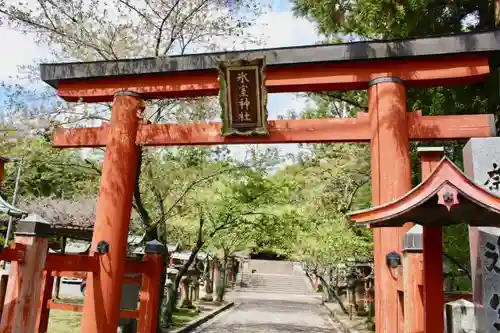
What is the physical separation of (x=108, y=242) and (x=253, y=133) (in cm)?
295

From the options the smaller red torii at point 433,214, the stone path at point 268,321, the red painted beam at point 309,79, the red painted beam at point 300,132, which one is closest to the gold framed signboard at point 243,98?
the red painted beam at point 300,132

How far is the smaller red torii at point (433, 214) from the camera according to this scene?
3801 mm

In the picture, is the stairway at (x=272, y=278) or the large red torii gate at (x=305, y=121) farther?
the stairway at (x=272, y=278)

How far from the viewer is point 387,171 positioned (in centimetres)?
659

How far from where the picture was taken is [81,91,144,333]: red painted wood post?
713cm

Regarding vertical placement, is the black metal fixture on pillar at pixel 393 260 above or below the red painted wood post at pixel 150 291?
above

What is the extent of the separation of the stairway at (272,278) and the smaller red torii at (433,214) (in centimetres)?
3723

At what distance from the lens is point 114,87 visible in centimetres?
816

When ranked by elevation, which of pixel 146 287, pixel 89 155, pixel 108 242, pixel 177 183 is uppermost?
pixel 89 155

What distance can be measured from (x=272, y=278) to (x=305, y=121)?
4060cm

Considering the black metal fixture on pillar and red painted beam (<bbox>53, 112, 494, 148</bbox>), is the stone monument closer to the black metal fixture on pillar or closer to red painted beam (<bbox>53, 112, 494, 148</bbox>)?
the black metal fixture on pillar

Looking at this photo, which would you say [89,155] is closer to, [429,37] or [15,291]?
[15,291]

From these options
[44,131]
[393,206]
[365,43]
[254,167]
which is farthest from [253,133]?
[254,167]

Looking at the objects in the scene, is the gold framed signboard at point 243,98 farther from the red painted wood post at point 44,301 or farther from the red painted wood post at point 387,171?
the red painted wood post at point 44,301
